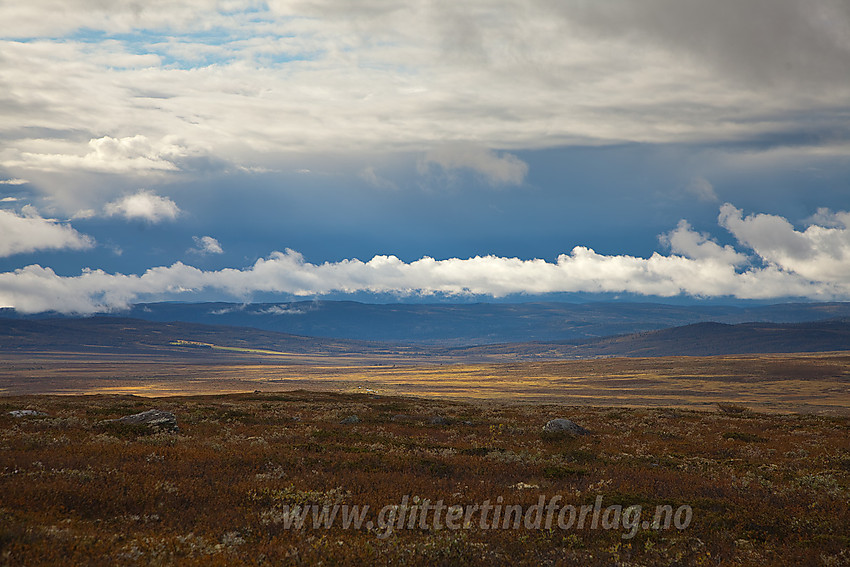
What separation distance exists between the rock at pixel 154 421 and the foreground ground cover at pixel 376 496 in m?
1.20

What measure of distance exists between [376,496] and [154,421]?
1724 cm

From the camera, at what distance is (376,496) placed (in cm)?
1630

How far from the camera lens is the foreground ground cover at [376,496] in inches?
462

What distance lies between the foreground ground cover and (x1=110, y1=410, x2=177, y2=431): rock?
1199 millimetres

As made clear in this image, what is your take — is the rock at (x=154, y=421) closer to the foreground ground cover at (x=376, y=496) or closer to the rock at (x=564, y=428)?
the foreground ground cover at (x=376, y=496)

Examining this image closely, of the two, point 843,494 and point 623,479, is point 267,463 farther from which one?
point 843,494

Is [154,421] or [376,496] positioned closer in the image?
[376,496]

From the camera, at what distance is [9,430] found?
23312mm

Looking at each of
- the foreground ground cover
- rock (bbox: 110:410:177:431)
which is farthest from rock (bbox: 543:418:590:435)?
rock (bbox: 110:410:177:431)

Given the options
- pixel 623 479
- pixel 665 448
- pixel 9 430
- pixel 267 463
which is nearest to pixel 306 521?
pixel 267 463

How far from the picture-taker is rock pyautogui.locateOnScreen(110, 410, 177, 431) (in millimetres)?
27719

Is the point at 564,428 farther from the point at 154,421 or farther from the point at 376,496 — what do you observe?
the point at 154,421

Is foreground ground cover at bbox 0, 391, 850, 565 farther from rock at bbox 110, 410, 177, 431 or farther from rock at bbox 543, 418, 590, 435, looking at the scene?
rock at bbox 543, 418, 590, 435

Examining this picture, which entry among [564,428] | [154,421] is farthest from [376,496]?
[564,428]
